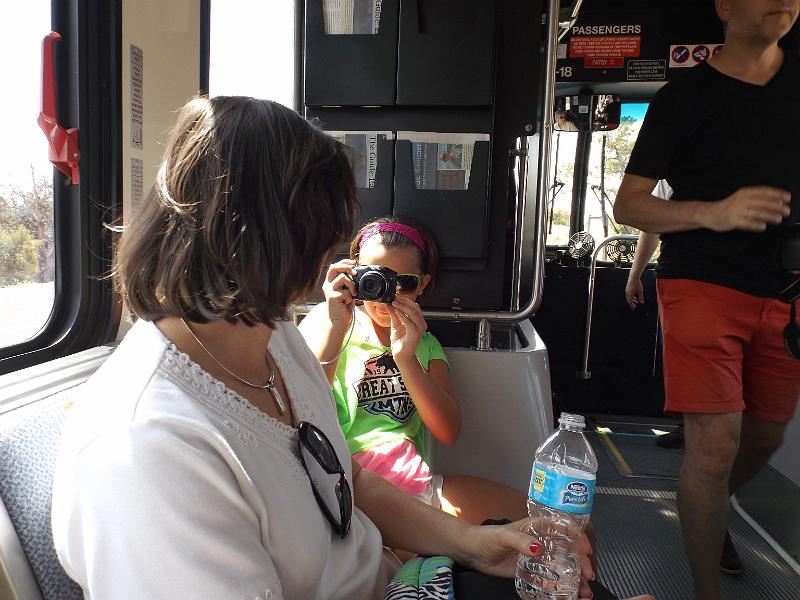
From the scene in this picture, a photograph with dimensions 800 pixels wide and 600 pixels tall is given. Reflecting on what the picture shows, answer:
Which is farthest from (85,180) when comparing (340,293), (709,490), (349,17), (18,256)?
(709,490)

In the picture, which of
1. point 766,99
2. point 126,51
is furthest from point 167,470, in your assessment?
point 766,99

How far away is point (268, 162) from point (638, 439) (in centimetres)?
365

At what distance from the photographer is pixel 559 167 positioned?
15.8 ft

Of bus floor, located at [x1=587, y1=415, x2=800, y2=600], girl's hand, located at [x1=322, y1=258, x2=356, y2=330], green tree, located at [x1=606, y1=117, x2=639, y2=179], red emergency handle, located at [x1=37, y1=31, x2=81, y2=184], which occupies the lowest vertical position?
bus floor, located at [x1=587, y1=415, x2=800, y2=600]

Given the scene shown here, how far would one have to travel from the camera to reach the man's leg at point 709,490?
5.86 feet

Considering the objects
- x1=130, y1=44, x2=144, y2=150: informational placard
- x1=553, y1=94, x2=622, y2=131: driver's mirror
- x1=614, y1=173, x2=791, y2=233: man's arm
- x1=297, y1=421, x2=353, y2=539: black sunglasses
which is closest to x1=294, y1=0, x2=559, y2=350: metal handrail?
x1=614, y1=173, x2=791, y2=233: man's arm

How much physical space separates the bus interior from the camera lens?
1.53 feet

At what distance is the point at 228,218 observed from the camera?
0.78 metres

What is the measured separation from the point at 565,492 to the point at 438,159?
1.31 meters

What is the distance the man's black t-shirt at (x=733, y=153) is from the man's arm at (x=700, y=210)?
0.21 ft

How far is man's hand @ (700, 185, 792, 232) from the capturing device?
1.63m

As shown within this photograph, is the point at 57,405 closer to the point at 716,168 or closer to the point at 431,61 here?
the point at 431,61

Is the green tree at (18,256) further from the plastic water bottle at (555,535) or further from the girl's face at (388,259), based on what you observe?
the plastic water bottle at (555,535)

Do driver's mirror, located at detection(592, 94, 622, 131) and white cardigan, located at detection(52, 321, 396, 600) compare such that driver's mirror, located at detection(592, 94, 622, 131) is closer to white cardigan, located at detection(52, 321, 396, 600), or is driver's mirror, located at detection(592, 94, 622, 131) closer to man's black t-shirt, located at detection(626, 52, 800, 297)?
man's black t-shirt, located at detection(626, 52, 800, 297)
